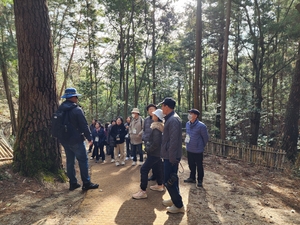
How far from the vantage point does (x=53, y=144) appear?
15.9 feet

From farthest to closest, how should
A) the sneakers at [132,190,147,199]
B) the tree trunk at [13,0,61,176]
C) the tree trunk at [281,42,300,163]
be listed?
the tree trunk at [281,42,300,163] → the tree trunk at [13,0,61,176] → the sneakers at [132,190,147,199]

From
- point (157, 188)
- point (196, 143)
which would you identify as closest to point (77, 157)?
point (157, 188)

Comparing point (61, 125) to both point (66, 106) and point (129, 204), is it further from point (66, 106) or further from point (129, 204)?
point (129, 204)

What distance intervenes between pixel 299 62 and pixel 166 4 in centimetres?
1269

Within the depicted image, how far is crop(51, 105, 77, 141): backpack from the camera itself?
13.4 feet

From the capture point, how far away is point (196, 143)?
17.8 ft

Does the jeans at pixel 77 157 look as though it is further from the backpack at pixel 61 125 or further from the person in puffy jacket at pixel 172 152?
the person in puffy jacket at pixel 172 152

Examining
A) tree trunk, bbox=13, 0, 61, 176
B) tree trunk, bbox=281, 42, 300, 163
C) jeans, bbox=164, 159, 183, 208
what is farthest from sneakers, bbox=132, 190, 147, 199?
tree trunk, bbox=281, 42, 300, 163

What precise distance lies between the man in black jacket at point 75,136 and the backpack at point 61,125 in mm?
55

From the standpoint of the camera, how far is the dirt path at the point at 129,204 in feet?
11.1

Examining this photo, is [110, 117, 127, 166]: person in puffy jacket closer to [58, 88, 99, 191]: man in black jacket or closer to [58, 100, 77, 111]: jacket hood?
[58, 88, 99, 191]: man in black jacket

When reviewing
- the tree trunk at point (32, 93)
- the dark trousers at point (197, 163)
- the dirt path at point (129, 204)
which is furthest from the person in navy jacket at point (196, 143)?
the tree trunk at point (32, 93)

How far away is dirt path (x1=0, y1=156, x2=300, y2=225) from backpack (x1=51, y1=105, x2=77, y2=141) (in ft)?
3.75

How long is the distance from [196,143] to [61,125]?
3.18 meters
